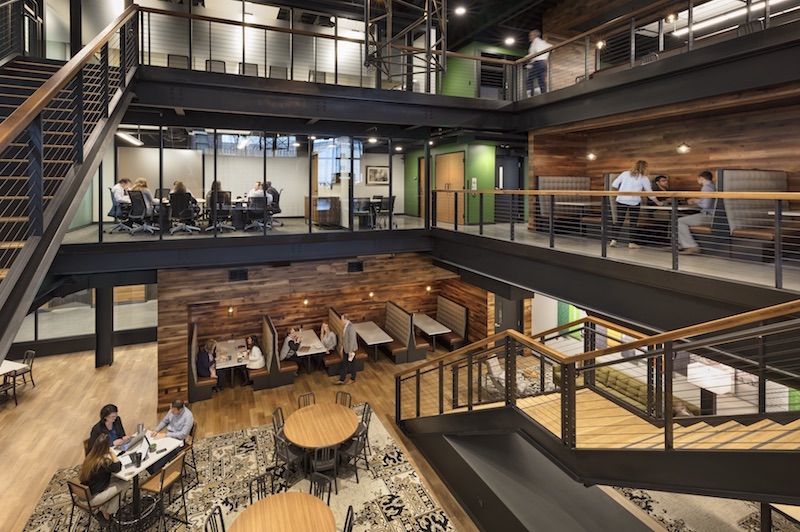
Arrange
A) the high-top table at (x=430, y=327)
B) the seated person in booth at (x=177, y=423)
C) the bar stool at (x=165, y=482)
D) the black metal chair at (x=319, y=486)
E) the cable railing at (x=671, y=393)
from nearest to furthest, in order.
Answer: the cable railing at (x=671, y=393)
the bar stool at (x=165, y=482)
the black metal chair at (x=319, y=486)
the seated person in booth at (x=177, y=423)
the high-top table at (x=430, y=327)

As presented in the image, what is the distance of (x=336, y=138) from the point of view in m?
9.38

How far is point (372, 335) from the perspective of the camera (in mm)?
11727

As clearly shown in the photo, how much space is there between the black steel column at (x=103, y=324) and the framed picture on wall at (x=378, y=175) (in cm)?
726

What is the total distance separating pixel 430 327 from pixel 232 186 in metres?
6.52

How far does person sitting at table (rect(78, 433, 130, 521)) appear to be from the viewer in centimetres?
509

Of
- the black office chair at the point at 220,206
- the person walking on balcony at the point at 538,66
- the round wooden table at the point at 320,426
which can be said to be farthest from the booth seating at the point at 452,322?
the black office chair at the point at 220,206

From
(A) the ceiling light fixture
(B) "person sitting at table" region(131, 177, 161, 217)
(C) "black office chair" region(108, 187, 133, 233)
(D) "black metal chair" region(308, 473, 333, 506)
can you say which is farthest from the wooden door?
(D) "black metal chair" region(308, 473, 333, 506)

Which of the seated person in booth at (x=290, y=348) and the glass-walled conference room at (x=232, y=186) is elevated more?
the glass-walled conference room at (x=232, y=186)

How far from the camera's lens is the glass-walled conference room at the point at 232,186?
791 cm

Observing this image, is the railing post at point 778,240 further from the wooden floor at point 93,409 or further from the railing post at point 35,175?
the railing post at point 35,175

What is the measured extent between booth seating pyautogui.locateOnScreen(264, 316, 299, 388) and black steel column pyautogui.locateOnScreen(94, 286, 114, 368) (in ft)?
13.8

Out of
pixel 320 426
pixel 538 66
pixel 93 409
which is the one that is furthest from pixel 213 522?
pixel 538 66

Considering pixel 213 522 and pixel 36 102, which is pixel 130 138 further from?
pixel 213 522

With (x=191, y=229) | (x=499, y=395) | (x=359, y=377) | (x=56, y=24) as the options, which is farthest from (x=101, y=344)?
(x=499, y=395)
